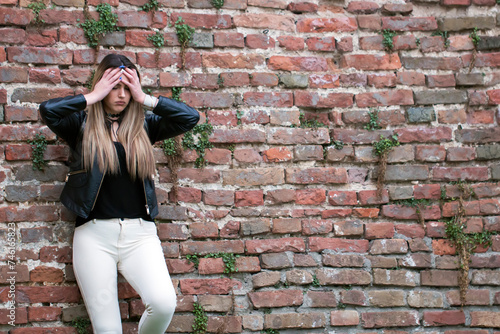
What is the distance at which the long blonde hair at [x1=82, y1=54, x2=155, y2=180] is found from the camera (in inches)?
102

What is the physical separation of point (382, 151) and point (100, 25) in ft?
6.17

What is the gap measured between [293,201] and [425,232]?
86 centimetres

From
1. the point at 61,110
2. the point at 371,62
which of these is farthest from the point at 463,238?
the point at 61,110

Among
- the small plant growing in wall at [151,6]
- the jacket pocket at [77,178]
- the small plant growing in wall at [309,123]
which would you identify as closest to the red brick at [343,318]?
the small plant growing in wall at [309,123]

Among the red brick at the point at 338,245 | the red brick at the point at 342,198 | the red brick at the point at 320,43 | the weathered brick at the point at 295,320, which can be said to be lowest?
the weathered brick at the point at 295,320

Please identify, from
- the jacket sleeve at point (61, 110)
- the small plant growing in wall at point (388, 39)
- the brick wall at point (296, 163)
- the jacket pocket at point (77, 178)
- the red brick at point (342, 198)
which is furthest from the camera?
the small plant growing in wall at point (388, 39)

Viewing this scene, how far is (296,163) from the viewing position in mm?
3174

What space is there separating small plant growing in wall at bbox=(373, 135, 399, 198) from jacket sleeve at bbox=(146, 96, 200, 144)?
118 centimetres

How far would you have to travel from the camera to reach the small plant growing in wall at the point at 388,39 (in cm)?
327

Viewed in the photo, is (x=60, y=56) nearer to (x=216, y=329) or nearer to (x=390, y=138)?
(x=216, y=329)

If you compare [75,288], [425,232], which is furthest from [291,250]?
[75,288]

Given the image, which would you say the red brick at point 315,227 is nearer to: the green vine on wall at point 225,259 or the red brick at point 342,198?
the red brick at point 342,198

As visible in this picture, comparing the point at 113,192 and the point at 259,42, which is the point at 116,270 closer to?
the point at 113,192

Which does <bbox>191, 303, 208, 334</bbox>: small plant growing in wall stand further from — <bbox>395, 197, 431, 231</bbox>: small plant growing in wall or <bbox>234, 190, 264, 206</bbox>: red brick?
<bbox>395, 197, 431, 231</bbox>: small plant growing in wall
